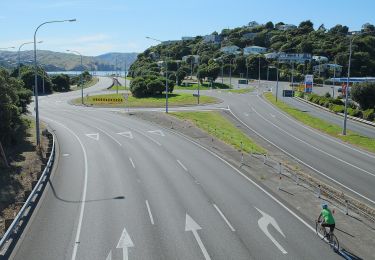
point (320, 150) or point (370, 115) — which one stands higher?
point (370, 115)

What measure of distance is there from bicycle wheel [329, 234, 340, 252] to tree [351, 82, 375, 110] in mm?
54110

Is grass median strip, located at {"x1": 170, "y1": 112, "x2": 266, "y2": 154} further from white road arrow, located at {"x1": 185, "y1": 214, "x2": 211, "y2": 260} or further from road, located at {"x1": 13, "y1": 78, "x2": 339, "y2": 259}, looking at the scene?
white road arrow, located at {"x1": 185, "y1": 214, "x2": 211, "y2": 260}

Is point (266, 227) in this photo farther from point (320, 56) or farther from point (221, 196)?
point (320, 56)

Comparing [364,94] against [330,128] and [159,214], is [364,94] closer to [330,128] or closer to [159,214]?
[330,128]

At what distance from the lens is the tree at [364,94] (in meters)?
64.9

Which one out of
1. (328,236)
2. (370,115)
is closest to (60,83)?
(370,115)

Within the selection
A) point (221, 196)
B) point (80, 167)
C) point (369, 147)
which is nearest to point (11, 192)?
point (80, 167)

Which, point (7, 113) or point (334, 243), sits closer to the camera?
point (334, 243)

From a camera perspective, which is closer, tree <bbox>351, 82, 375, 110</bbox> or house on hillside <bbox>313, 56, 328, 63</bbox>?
tree <bbox>351, 82, 375, 110</bbox>

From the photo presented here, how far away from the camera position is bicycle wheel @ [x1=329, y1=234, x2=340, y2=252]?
15821 mm

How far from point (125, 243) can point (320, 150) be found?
97.0 ft

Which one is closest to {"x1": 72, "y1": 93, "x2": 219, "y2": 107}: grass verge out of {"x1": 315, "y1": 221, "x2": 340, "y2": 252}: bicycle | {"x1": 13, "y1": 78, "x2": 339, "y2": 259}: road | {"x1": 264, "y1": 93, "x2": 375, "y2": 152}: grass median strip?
{"x1": 264, "y1": 93, "x2": 375, "y2": 152}: grass median strip

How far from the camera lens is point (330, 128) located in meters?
53.0

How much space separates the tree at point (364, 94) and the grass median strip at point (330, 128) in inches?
341
